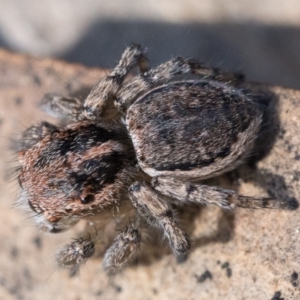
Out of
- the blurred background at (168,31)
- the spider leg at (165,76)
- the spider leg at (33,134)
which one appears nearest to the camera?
the spider leg at (165,76)

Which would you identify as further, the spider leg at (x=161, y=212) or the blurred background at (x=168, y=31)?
the blurred background at (x=168, y=31)

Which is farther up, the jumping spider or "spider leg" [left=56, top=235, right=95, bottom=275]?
the jumping spider

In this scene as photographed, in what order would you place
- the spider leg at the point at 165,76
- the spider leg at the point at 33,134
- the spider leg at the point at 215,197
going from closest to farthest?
the spider leg at the point at 215,197 < the spider leg at the point at 165,76 < the spider leg at the point at 33,134

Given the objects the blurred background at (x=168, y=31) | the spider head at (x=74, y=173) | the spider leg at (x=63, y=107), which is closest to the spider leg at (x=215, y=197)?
the spider head at (x=74, y=173)

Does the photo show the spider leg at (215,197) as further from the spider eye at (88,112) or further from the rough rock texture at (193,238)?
the spider eye at (88,112)

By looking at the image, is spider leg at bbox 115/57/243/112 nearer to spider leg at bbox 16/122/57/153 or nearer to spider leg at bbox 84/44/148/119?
spider leg at bbox 84/44/148/119

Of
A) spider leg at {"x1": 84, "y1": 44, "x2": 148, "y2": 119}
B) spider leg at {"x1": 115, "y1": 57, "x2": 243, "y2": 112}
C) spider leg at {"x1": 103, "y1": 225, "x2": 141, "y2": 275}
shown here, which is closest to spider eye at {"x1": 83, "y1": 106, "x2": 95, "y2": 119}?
spider leg at {"x1": 84, "y1": 44, "x2": 148, "y2": 119}

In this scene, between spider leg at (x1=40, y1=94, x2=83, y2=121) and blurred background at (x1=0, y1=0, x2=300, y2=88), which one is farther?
blurred background at (x1=0, y1=0, x2=300, y2=88)

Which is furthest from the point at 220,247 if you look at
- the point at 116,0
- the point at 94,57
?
the point at 116,0
